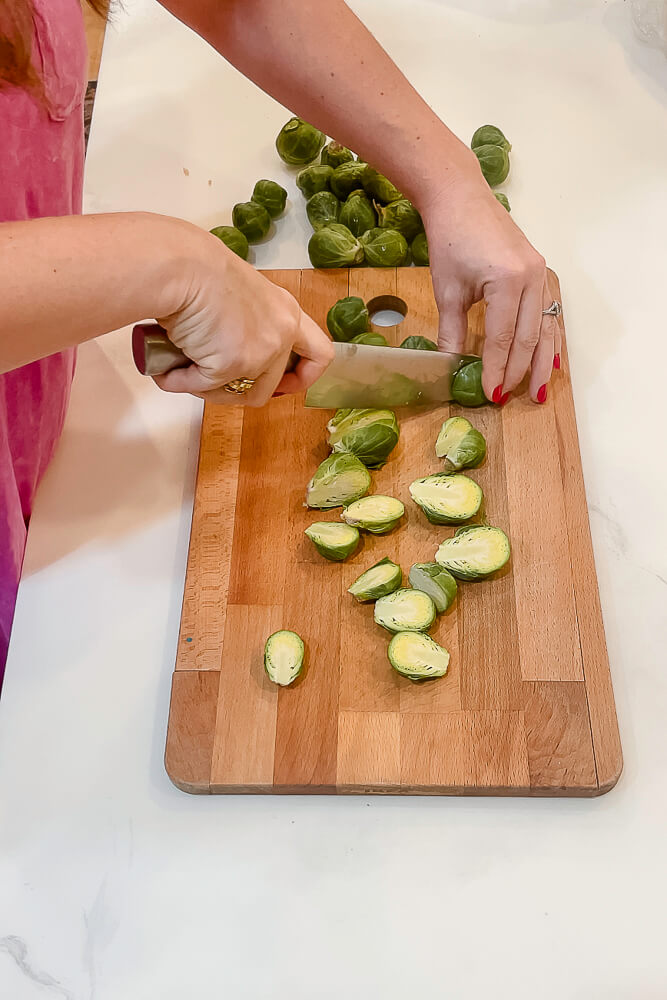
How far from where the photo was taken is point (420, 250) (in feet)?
5.83

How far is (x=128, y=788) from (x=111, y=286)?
0.71 metres

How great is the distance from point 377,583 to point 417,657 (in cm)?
13

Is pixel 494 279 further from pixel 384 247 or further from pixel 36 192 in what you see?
pixel 36 192

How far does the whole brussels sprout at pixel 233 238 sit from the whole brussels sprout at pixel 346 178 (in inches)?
9.2

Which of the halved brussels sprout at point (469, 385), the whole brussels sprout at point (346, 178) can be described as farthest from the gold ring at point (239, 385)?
the whole brussels sprout at point (346, 178)

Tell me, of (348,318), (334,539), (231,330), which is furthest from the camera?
Answer: (348,318)

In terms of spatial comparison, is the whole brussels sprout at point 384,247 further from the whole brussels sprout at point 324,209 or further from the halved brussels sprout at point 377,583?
the halved brussels sprout at point 377,583

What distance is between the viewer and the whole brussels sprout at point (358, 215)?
1.82 metres

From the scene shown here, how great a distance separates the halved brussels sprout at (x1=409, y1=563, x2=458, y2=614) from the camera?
136 centimetres

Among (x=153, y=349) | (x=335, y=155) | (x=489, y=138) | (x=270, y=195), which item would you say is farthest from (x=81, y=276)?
(x=489, y=138)

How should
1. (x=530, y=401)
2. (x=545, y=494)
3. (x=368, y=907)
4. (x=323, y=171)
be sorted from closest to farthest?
(x=368, y=907) < (x=545, y=494) < (x=530, y=401) < (x=323, y=171)

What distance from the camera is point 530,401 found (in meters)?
1.59

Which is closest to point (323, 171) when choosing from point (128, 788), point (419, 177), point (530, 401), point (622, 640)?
point (419, 177)

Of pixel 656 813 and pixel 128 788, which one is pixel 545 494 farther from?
pixel 128 788
